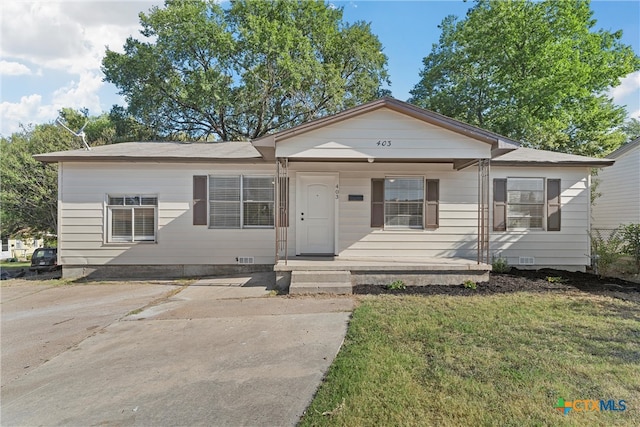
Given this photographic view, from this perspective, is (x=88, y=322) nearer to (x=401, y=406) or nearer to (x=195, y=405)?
(x=195, y=405)

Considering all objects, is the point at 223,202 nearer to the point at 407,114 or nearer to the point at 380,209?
the point at 380,209

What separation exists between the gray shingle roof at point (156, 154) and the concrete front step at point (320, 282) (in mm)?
3424

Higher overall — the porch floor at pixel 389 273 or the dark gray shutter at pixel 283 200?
the dark gray shutter at pixel 283 200

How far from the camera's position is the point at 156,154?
28.6 ft

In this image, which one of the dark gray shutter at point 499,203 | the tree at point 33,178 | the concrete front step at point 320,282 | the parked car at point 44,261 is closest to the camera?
the concrete front step at point 320,282

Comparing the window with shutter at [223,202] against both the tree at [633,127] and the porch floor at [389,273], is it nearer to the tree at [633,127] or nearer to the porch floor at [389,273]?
the porch floor at [389,273]

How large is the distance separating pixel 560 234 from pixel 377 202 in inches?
198

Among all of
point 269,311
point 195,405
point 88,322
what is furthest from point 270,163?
point 195,405

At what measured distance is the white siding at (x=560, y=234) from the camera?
898 cm

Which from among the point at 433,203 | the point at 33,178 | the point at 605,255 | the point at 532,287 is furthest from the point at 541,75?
the point at 33,178

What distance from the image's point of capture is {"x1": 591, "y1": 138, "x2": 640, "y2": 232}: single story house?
40.4 feet

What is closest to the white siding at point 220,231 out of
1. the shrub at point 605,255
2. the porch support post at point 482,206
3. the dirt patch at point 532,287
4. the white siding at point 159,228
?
the white siding at point 159,228

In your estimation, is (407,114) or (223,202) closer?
(407,114)

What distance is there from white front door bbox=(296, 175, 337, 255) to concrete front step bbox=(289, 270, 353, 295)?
1.81 m
